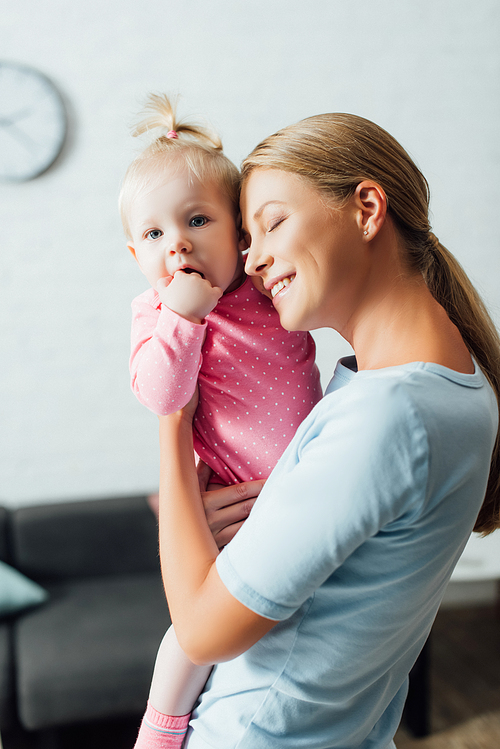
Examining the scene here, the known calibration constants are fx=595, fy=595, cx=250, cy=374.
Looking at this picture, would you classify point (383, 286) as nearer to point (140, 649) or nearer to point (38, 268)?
point (140, 649)

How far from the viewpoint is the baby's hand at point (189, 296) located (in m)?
0.86

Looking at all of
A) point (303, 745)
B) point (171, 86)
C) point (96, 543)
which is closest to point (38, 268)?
point (171, 86)

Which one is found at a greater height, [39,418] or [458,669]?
[39,418]

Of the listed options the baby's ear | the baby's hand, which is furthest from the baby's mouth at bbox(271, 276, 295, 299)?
the baby's ear

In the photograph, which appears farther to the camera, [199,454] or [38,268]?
[38,268]

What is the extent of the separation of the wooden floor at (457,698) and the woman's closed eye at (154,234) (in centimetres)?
193

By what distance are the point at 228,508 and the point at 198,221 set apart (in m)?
0.45

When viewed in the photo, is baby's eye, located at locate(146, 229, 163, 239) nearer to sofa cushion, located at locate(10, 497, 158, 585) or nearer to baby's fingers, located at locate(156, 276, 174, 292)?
baby's fingers, located at locate(156, 276, 174, 292)

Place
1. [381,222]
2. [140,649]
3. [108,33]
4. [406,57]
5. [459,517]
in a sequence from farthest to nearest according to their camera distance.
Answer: [406,57]
[108,33]
[140,649]
[381,222]
[459,517]

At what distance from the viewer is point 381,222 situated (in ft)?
2.46

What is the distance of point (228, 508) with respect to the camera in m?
0.90

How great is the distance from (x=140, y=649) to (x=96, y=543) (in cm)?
63

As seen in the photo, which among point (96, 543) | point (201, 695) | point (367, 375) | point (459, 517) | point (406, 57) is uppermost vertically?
point (406, 57)

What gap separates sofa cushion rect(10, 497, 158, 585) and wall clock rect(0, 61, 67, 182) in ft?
4.82
